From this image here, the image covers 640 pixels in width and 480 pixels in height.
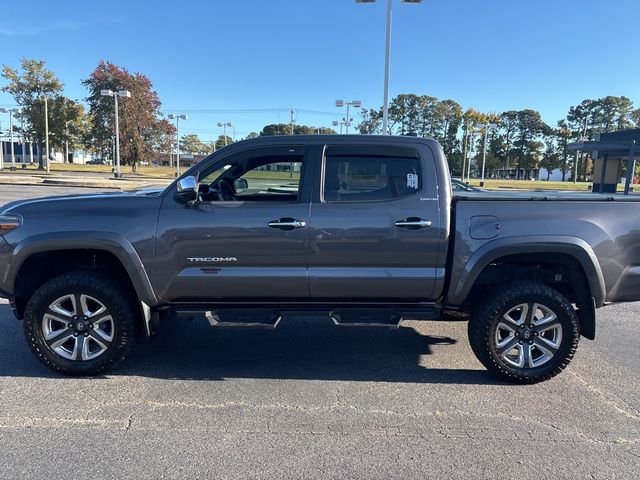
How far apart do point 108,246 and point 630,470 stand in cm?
386

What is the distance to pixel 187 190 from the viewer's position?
3.87 metres

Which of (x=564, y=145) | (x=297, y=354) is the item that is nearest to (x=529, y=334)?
(x=297, y=354)

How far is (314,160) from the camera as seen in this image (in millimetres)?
4102

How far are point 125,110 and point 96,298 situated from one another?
52965mm

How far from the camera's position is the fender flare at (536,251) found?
12.7ft

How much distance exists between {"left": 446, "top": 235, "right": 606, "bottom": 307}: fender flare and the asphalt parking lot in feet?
2.92

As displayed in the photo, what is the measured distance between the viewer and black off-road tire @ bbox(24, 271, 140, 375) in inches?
156

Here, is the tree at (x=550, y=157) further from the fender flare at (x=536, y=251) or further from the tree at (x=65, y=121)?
the fender flare at (x=536, y=251)

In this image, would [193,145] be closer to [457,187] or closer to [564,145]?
[564,145]

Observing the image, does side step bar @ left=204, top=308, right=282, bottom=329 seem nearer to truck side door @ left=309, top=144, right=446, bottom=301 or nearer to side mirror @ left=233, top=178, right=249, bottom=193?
truck side door @ left=309, top=144, right=446, bottom=301

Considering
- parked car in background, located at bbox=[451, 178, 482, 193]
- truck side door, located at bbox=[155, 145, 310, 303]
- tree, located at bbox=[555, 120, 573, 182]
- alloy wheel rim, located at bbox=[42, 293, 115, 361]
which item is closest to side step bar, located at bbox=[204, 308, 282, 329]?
truck side door, located at bbox=[155, 145, 310, 303]

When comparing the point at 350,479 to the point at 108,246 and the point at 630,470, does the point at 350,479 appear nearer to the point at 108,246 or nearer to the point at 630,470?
the point at 630,470

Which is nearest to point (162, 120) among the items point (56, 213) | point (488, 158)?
point (56, 213)

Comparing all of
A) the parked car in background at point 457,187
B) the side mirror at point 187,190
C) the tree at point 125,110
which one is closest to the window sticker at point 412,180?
the parked car in background at point 457,187
